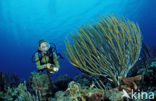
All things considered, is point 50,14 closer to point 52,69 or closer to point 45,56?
point 45,56

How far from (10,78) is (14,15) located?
102ft

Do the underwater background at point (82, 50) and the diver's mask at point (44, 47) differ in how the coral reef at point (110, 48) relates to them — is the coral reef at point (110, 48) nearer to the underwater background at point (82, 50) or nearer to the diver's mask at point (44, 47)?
the underwater background at point (82, 50)

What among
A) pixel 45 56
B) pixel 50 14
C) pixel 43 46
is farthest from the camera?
pixel 50 14

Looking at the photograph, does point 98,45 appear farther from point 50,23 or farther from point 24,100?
point 50,23

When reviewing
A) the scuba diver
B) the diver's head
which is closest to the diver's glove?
the scuba diver

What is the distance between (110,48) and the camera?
3125 millimetres

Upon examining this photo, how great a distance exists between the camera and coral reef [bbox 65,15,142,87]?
2.96 metres

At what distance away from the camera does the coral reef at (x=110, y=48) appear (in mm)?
2963

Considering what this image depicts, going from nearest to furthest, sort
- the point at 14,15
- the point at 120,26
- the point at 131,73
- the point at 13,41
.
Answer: the point at 120,26
the point at 131,73
the point at 14,15
the point at 13,41

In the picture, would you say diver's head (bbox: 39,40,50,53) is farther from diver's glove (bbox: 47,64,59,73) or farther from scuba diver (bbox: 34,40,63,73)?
diver's glove (bbox: 47,64,59,73)

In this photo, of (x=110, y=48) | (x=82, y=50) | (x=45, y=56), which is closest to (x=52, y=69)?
(x=45, y=56)

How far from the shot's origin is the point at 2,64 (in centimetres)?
9700

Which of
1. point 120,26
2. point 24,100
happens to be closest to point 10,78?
point 24,100

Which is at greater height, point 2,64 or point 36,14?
point 2,64
